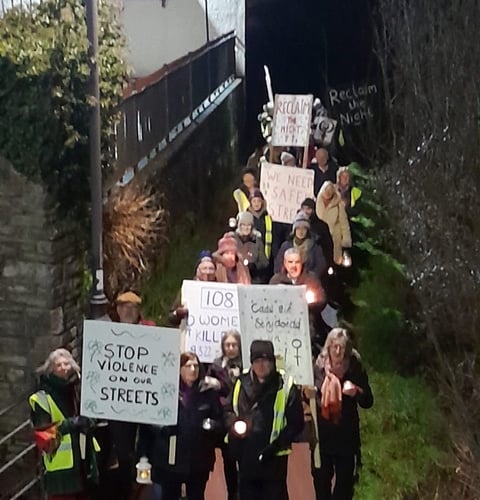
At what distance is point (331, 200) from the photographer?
8156 millimetres

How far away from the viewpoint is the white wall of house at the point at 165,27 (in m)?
13.2

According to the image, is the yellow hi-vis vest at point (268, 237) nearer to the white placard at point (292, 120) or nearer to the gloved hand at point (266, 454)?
the white placard at point (292, 120)

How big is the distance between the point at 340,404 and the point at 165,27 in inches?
356

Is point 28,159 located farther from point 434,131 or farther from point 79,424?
point 434,131

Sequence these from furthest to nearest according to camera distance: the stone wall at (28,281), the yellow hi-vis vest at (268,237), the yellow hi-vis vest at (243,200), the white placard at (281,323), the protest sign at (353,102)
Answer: the protest sign at (353,102)
the yellow hi-vis vest at (243,200)
the yellow hi-vis vest at (268,237)
the stone wall at (28,281)
the white placard at (281,323)

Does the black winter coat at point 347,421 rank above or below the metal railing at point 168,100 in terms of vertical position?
below

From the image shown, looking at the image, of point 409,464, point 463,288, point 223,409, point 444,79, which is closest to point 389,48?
point 444,79

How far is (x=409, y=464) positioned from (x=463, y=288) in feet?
4.32

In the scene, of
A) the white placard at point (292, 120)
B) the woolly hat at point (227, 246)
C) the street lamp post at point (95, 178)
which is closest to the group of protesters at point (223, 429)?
the woolly hat at point (227, 246)

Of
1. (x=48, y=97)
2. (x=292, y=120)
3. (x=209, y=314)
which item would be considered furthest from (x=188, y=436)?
(x=292, y=120)

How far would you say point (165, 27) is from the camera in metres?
13.3

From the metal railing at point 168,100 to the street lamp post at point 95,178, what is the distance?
3.96ft

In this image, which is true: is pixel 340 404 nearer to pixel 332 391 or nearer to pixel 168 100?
pixel 332 391

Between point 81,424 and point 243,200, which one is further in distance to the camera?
point 243,200
